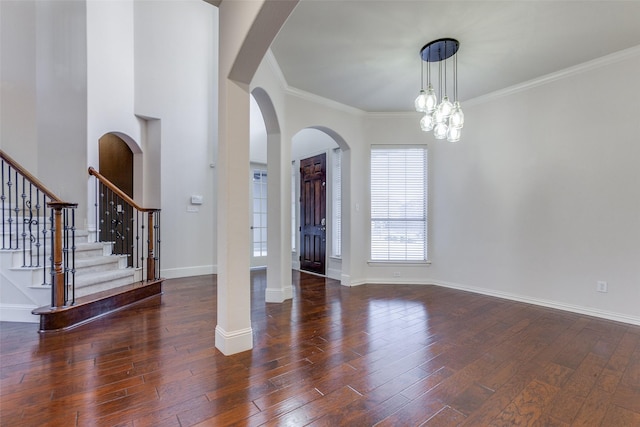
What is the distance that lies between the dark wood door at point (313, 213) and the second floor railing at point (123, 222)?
2677mm

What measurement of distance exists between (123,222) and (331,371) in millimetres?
4588

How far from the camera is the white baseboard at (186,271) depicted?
5055 millimetres

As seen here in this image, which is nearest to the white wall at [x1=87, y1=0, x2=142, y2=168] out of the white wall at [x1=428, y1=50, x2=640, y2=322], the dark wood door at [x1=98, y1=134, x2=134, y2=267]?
the dark wood door at [x1=98, y1=134, x2=134, y2=267]

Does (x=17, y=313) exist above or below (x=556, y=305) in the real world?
above

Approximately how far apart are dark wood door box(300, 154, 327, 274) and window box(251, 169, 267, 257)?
90cm

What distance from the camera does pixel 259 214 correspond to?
6.47 m

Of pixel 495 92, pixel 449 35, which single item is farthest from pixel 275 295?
pixel 495 92

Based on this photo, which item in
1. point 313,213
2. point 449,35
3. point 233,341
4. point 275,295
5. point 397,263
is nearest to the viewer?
point 233,341

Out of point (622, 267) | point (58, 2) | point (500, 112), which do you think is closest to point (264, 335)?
point (622, 267)

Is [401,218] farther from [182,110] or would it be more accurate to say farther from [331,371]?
[182,110]

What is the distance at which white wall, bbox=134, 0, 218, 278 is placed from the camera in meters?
4.93

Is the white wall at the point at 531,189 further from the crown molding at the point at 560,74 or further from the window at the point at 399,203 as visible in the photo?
the window at the point at 399,203

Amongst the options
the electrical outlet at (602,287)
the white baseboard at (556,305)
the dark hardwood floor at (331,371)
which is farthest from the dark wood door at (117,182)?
the electrical outlet at (602,287)

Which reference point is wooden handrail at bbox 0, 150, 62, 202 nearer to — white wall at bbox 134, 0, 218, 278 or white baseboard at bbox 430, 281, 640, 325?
white wall at bbox 134, 0, 218, 278
